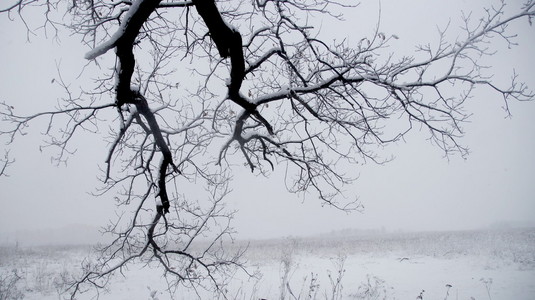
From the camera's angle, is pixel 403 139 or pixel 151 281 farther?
pixel 151 281

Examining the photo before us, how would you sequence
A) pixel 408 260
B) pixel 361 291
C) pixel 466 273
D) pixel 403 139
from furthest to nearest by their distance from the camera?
pixel 408 260, pixel 466 273, pixel 361 291, pixel 403 139

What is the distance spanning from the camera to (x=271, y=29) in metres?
3.62

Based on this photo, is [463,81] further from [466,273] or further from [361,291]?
[466,273]

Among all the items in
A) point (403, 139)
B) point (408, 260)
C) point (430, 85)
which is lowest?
point (408, 260)

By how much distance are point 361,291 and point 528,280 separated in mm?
4805

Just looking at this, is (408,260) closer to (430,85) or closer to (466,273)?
(466,273)

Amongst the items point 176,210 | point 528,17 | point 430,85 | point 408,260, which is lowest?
point 408,260

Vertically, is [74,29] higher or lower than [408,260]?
higher

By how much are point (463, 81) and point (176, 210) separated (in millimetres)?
4261

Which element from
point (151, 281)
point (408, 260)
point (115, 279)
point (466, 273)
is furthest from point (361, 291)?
point (115, 279)

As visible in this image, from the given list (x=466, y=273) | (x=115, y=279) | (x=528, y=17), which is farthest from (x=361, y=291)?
(x=115, y=279)

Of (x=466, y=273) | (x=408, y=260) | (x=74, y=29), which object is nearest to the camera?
(x=74, y=29)

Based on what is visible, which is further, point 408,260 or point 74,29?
point 408,260

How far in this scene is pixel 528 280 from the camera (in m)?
8.33
